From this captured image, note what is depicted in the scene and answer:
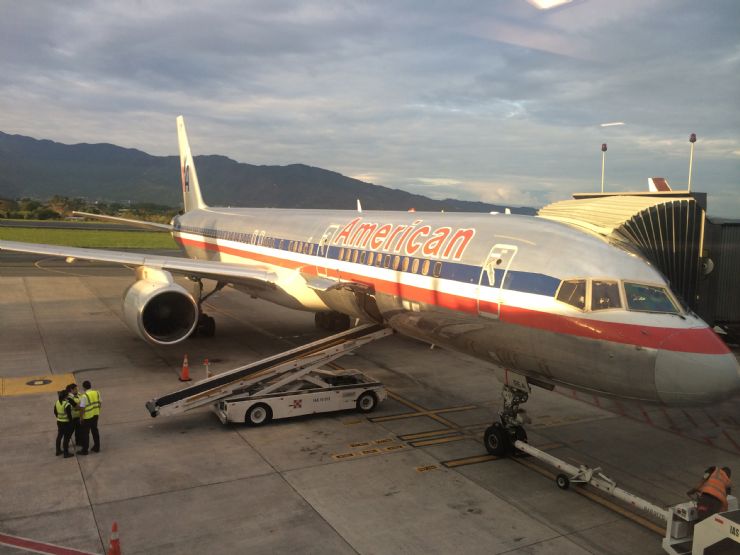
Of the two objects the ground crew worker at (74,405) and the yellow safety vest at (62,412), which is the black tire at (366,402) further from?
the yellow safety vest at (62,412)

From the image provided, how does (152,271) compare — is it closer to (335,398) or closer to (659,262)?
(335,398)

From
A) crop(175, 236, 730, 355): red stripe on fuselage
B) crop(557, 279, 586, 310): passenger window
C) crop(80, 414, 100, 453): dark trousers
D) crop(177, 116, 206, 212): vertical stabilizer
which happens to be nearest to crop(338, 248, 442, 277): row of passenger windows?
crop(175, 236, 730, 355): red stripe on fuselage

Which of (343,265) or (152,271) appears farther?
(152,271)

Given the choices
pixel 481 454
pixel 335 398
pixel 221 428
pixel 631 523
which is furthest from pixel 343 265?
pixel 631 523

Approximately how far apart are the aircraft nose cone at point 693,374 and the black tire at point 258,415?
8.14 meters

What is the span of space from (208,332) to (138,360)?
13.2 ft

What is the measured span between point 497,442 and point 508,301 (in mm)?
3229

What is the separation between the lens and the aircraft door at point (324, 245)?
16.8 m

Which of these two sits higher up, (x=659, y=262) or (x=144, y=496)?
(x=659, y=262)

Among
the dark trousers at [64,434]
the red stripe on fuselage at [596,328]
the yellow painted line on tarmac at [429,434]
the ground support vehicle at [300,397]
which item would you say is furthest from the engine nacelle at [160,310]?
the red stripe on fuselage at [596,328]

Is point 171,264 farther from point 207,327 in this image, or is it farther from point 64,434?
point 64,434

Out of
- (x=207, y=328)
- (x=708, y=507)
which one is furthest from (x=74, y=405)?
(x=207, y=328)

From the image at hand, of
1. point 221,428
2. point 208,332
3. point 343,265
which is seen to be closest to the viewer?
point 221,428

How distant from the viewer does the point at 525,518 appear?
934 centimetres
